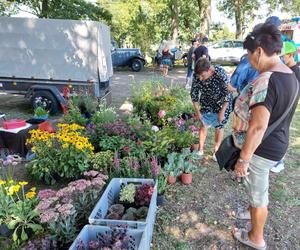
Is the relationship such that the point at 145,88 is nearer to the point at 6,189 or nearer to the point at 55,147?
the point at 55,147

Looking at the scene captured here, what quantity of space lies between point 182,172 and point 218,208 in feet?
2.34

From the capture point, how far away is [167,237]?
2904mm

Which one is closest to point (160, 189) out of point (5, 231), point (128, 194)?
point (128, 194)

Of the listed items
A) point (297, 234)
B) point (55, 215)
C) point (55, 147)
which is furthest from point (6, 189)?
point (297, 234)

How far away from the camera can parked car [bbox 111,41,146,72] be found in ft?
56.0

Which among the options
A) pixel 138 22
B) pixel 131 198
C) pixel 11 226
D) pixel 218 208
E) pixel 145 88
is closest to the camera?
pixel 11 226

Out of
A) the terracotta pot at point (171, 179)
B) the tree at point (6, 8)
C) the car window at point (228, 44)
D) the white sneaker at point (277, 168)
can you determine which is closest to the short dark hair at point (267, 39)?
the terracotta pot at point (171, 179)

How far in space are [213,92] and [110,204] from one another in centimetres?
215

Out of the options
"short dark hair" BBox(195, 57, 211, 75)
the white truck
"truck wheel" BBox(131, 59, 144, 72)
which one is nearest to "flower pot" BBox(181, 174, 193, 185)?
"short dark hair" BBox(195, 57, 211, 75)

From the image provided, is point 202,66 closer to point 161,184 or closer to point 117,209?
point 161,184

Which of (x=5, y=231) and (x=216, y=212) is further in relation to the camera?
(x=216, y=212)

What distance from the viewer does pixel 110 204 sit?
290cm

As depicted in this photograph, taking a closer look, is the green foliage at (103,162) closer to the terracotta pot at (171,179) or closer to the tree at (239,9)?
the terracotta pot at (171,179)

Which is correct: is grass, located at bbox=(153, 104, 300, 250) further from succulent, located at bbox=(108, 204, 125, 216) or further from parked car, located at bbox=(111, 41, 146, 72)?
parked car, located at bbox=(111, 41, 146, 72)
